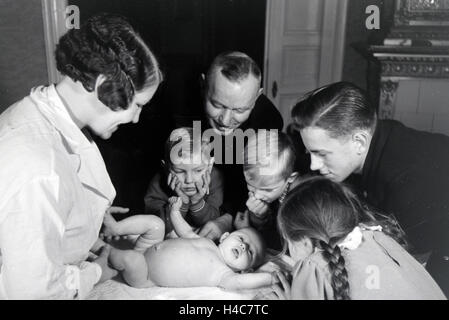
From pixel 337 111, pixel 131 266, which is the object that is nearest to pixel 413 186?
pixel 337 111

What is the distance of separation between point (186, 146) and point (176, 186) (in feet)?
0.39

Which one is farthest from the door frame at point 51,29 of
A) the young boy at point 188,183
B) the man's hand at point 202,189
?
the man's hand at point 202,189

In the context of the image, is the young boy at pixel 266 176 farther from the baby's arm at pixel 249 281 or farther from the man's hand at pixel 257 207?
the baby's arm at pixel 249 281

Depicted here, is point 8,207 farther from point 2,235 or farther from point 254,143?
point 254,143

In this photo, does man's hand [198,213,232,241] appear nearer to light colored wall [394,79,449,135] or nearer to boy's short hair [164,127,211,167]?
boy's short hair [164,127,211,167]

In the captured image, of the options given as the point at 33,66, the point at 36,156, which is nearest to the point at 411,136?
the point at 36,156

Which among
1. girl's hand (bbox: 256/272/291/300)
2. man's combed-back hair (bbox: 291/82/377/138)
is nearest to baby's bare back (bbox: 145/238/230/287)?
girl's hand (bbox: 256/272/291/300)

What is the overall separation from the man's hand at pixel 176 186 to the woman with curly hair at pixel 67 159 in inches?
14.3

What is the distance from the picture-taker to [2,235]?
70cm

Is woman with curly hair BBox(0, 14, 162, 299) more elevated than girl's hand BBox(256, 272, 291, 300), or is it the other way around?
woman with curly hair BBox(0, 14, 162, 299)

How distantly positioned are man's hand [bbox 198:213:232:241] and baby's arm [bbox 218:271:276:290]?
0.26 m

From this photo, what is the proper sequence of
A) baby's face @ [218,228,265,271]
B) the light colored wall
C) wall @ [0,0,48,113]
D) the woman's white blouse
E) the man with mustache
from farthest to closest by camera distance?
1. the light colored wall
2. wall @ [0,0,48,113]
3. the man with mustache
4. baby's face @ [218,228,265,271]
5. the woman's white blouse

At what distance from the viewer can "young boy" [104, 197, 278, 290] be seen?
0.94 metres

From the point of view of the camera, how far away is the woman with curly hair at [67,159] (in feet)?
2.32
